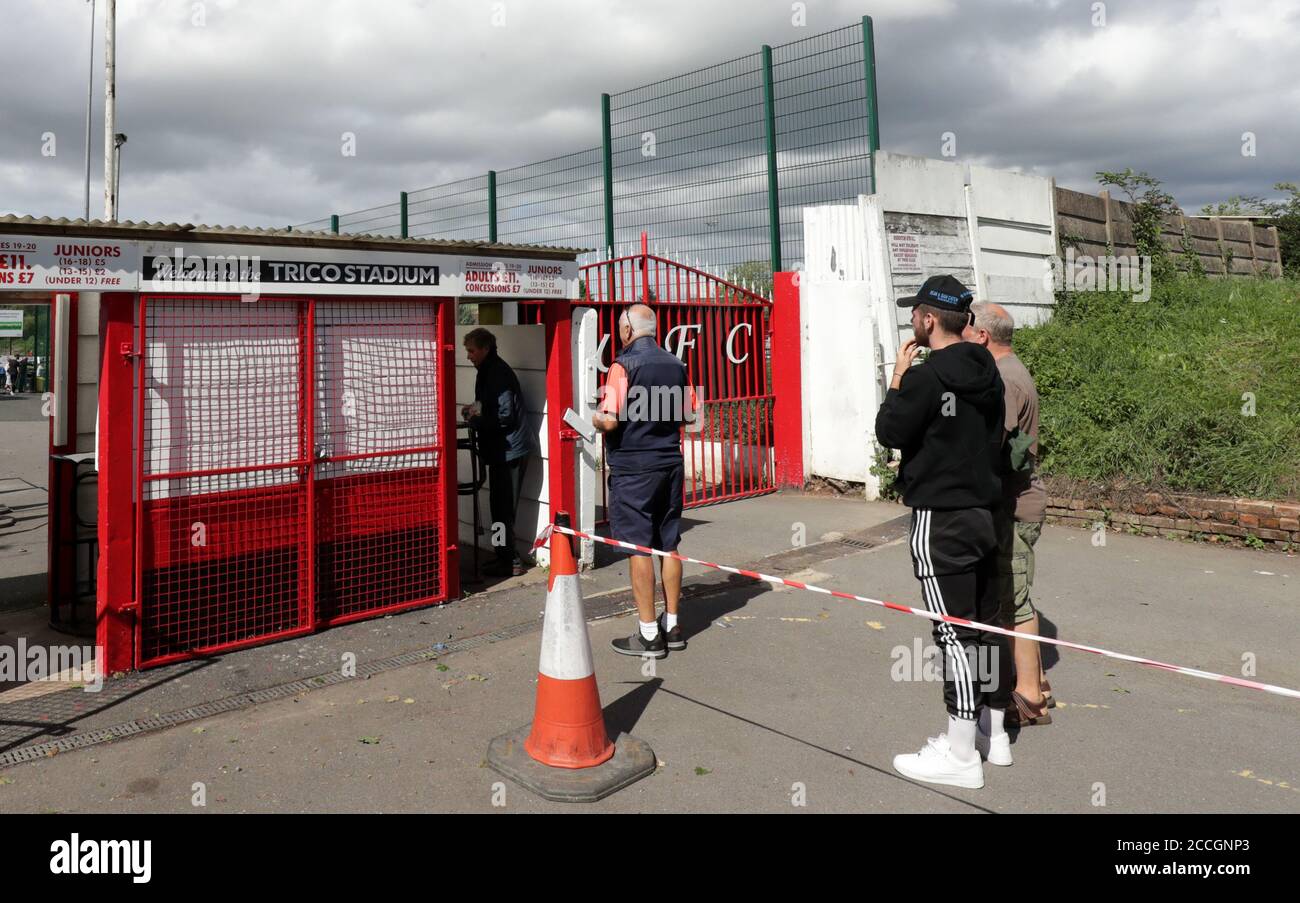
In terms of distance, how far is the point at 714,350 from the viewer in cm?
1048

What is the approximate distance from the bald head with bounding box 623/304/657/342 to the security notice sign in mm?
2714

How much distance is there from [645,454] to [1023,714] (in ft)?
7.96

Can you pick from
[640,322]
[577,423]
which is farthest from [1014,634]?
[577,423]

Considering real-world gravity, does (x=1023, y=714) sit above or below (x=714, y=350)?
below

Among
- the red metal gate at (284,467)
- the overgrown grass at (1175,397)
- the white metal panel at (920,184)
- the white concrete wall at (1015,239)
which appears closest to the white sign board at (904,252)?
the white metal panel at (920,184)

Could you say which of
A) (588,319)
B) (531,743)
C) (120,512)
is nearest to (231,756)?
(531,743)

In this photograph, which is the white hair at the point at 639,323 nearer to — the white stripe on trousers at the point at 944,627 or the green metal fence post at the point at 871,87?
the white stripe on trousers at the point at 944,627

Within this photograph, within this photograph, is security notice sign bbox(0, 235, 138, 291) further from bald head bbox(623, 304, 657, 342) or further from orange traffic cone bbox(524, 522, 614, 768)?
orange traffic cone bbox(524, 522, 614, 768)

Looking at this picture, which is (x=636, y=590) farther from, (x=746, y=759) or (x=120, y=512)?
(x=120, y=512)

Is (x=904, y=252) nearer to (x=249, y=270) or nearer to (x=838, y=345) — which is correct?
(x=838, y=345)

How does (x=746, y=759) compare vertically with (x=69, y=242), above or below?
below

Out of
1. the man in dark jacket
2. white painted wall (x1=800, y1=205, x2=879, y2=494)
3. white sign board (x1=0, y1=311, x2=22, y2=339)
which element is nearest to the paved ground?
the man in dark jacket

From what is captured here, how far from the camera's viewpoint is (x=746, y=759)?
4.24m
